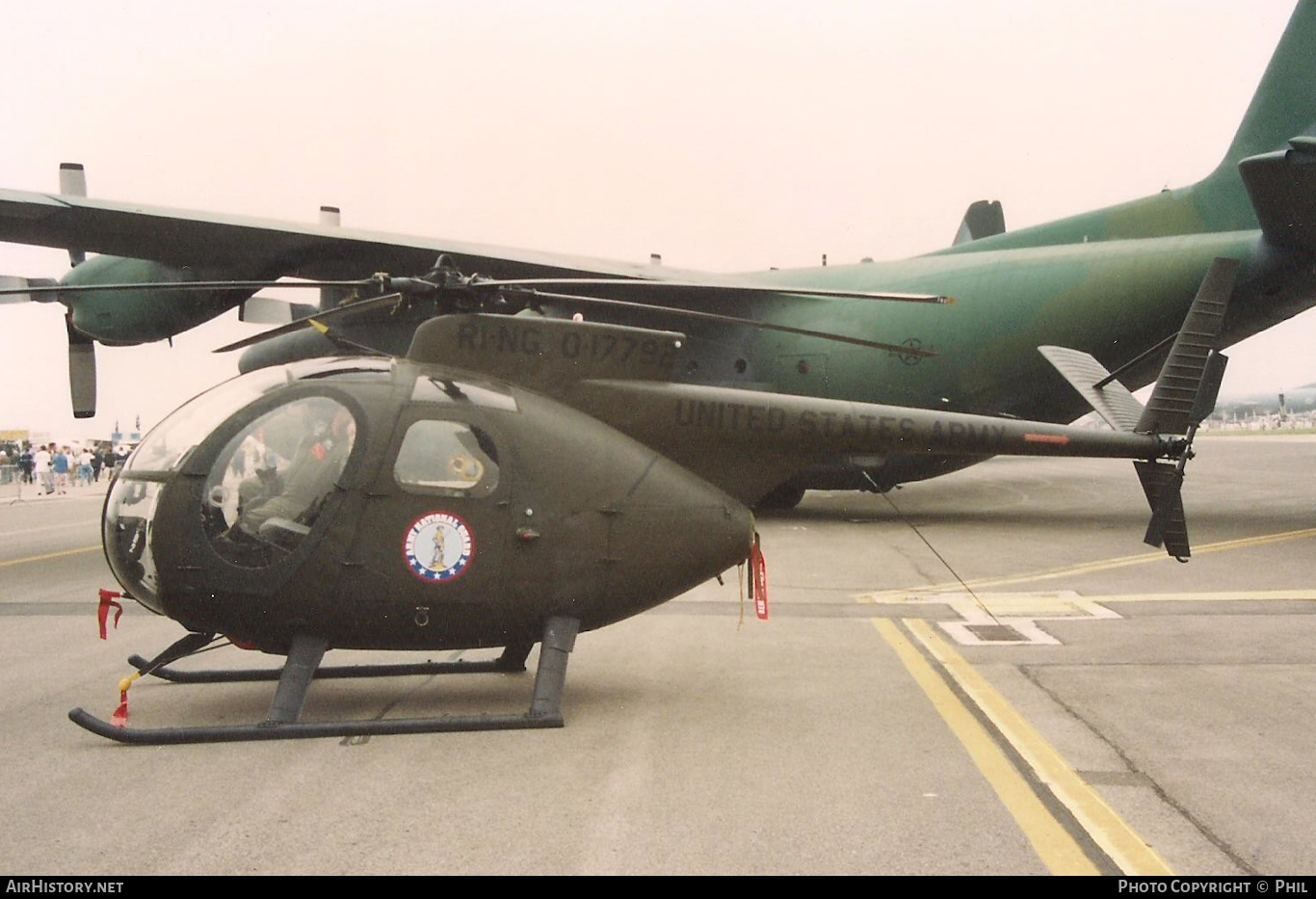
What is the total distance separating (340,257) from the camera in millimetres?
16672

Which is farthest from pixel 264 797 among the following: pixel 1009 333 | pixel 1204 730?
pixel 1009 333

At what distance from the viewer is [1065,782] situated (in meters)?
5.14

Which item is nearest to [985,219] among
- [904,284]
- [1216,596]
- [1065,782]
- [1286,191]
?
[904,284]

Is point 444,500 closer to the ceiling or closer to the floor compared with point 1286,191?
closer to the floor

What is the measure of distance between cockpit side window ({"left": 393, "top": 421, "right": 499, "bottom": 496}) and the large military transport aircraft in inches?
327

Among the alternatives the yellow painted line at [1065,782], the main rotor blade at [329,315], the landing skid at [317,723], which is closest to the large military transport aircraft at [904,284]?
the main rotor blade at [329,315]

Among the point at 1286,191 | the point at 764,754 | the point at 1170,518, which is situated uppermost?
the point at 1286,191

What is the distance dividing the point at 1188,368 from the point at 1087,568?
5.00 m

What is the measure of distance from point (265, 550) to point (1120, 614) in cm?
768

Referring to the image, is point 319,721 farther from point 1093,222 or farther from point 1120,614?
point 1093,222

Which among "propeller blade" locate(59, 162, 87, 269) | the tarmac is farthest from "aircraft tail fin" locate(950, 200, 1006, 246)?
"propeller blade" locate(59, 162, 87, 269)

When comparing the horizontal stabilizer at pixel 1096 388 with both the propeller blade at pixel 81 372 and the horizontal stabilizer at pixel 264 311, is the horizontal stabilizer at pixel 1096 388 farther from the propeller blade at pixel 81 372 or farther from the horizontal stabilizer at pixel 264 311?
the propeller blade at pixel 81 372

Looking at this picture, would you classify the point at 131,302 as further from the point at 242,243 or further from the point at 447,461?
the point at 447,461

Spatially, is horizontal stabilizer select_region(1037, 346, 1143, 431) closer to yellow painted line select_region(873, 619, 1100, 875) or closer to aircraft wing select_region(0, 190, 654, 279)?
yellow painted line select_region(873, 619, 1100, 875)
